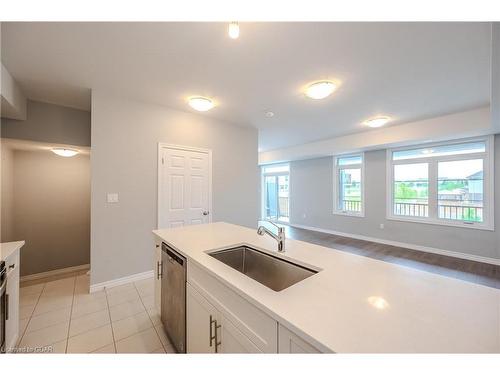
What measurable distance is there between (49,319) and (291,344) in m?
2.66

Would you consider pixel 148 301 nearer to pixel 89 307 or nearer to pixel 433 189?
pixel 89 307

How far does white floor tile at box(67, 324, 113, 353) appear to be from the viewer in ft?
5.45

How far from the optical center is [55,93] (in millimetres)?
2654

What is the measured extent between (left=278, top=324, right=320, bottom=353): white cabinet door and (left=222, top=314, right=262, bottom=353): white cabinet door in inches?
6.0

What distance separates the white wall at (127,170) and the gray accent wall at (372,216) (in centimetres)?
388

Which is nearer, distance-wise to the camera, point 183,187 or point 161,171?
point 161,171

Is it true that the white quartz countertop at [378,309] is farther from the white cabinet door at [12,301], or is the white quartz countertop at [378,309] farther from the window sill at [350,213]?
the window sill at [350,213]

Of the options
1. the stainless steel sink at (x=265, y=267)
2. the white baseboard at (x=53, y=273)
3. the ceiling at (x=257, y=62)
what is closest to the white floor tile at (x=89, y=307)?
the white baseboard at (x=53, y=273)

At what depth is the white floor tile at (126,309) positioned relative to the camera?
6.86ft

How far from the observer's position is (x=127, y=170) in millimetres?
2883

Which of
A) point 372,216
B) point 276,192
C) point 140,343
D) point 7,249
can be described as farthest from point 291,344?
point 276,192

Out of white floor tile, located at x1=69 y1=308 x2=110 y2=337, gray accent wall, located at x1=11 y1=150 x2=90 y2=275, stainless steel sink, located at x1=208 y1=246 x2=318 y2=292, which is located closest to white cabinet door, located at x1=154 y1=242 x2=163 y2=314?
white floor tile, located at x1=69 y1=308 x2=110 y2=337
